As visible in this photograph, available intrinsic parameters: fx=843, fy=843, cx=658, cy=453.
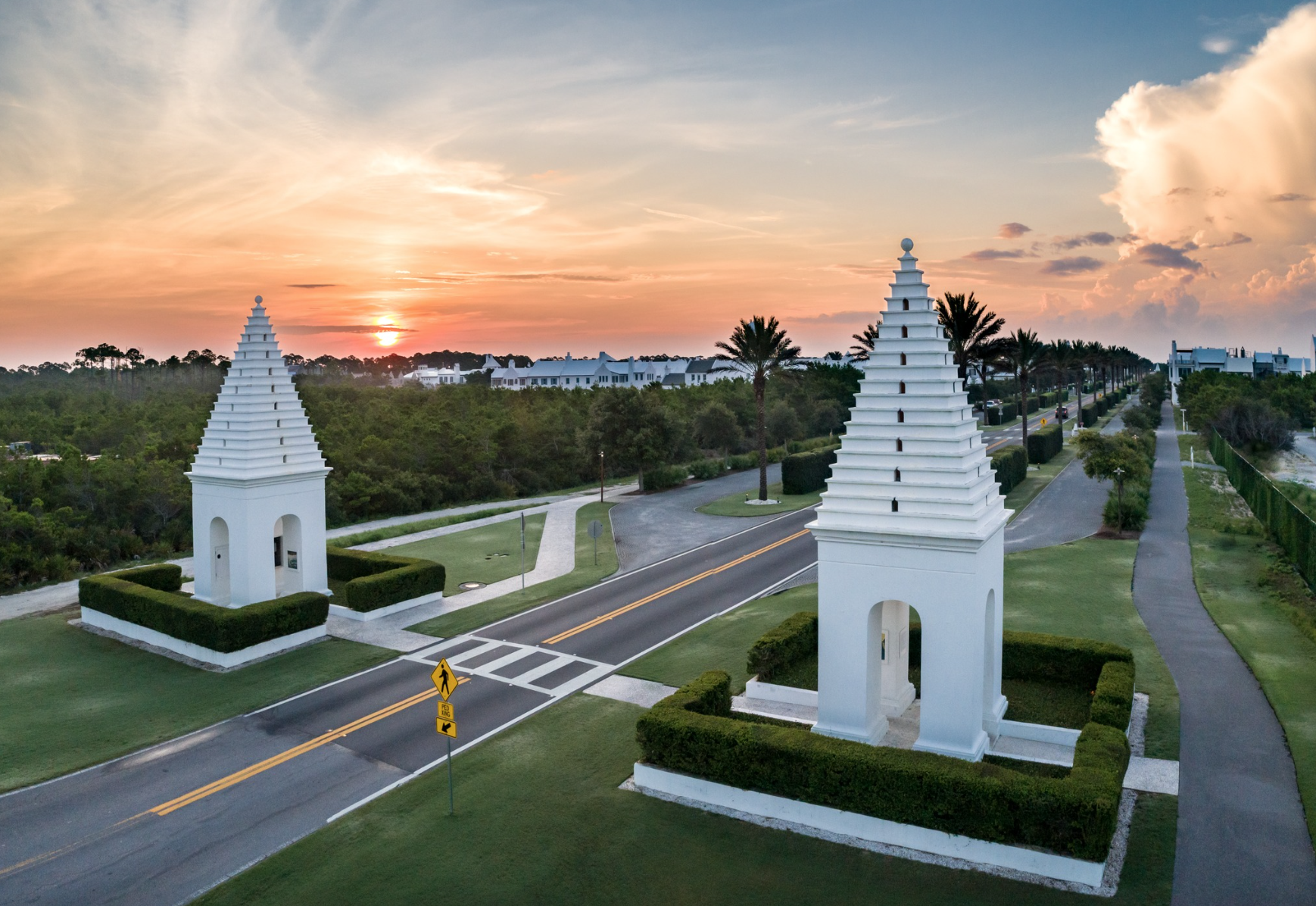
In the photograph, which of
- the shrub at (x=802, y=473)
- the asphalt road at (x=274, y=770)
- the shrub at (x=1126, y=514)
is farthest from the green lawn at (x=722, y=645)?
the shrub at (x=802, y=473)

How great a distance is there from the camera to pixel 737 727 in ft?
46.2

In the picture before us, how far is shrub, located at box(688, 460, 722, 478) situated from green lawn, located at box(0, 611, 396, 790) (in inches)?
1467

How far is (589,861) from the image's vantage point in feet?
41.2

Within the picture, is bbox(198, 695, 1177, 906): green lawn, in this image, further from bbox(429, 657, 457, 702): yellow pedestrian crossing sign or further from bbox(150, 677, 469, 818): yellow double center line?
bbox(150, 677, 469, 818): yellow double center line

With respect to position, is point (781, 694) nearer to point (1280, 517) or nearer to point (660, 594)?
point (660, 594)

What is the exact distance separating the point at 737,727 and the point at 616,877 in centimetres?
311

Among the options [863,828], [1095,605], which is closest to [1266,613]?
[1095,605]

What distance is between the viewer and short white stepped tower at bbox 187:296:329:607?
79.4ft

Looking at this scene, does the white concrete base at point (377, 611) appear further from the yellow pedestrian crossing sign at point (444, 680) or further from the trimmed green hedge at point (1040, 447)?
the trimmed green hedge at point (1040, 447)

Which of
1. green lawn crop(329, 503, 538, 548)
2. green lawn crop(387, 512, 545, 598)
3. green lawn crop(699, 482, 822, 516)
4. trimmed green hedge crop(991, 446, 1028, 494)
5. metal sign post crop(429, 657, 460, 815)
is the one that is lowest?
green lawn crop(387, 512, 545, 598)

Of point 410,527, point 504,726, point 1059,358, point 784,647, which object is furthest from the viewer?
point 1059,358

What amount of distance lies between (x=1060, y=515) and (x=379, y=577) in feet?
107

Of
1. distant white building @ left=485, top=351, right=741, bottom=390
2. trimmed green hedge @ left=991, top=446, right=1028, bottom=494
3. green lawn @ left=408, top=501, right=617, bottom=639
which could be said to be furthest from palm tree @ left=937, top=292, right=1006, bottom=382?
distant white building @ left=485, top=351, right=741, bottom=390

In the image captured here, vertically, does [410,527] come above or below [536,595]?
above
